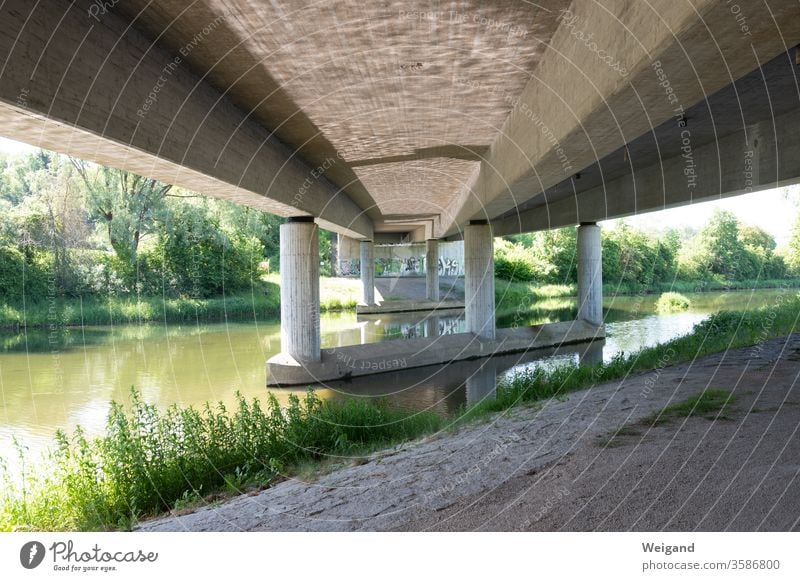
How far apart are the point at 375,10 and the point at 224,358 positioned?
23109mm

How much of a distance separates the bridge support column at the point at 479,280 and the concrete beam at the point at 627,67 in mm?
18678

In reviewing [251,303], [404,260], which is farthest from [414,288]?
[251,303]

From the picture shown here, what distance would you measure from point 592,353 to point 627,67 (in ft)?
83.8

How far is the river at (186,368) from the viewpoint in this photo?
19516mm

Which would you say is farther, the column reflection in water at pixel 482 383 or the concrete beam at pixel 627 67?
the column reflection in water at pixel 482 383

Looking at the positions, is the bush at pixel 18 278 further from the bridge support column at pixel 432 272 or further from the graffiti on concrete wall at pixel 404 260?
the graffiti on concrete wall at pixel 404 260

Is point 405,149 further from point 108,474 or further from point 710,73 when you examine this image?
point 710,73

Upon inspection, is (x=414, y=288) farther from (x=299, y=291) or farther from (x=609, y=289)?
(x=299, y=291)

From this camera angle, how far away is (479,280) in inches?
1223

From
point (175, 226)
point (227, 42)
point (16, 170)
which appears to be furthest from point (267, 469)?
point (16, 170)

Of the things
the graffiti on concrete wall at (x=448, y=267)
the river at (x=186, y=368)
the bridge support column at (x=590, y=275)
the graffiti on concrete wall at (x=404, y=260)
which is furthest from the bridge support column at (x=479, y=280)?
the graffiti on concrete wall at (x=448, y=267)

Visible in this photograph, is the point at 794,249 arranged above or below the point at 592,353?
above

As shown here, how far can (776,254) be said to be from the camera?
6009 cm

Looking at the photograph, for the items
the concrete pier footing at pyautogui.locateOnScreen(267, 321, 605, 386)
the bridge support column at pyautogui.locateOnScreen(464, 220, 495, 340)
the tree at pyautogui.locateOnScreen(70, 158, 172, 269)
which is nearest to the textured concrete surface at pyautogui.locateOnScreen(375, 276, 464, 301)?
the tree at pyautogui.locateOnScreen(70, 158, 172, 269)
